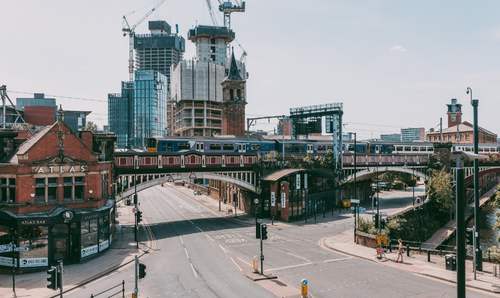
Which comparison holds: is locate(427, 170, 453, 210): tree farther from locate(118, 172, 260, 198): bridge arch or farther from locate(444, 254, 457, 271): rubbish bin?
locate(444, 254, 457, 271): rubbish bin

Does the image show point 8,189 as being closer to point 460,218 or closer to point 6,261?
point 6,261

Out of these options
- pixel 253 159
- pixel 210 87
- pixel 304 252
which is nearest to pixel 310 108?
pixel 253 159

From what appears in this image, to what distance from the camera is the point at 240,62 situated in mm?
195125

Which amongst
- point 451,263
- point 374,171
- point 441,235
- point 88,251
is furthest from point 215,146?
point 451,263

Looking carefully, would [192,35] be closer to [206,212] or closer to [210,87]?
[210,87]

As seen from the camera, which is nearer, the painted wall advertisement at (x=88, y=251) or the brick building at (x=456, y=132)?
the painted wall advertisement at (x=88, y=251)

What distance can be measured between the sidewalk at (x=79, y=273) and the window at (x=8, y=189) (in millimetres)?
6148

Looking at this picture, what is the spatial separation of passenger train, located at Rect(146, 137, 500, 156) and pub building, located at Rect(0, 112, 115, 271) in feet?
61.3

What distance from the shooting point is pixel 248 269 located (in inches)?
1265

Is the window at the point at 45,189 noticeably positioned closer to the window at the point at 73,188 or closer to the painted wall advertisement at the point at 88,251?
the window at the point at 73,188

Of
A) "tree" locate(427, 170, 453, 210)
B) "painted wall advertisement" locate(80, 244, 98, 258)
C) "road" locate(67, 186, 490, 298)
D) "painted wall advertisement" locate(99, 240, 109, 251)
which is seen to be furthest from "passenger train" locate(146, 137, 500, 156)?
"painted wall advertisement" locate(80, 244, 98, 258)

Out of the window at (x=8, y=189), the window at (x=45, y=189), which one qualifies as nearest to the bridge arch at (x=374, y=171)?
the window at (x=45, y=189)

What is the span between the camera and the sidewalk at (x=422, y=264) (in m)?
28.1

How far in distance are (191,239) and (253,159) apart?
61.9 feet
